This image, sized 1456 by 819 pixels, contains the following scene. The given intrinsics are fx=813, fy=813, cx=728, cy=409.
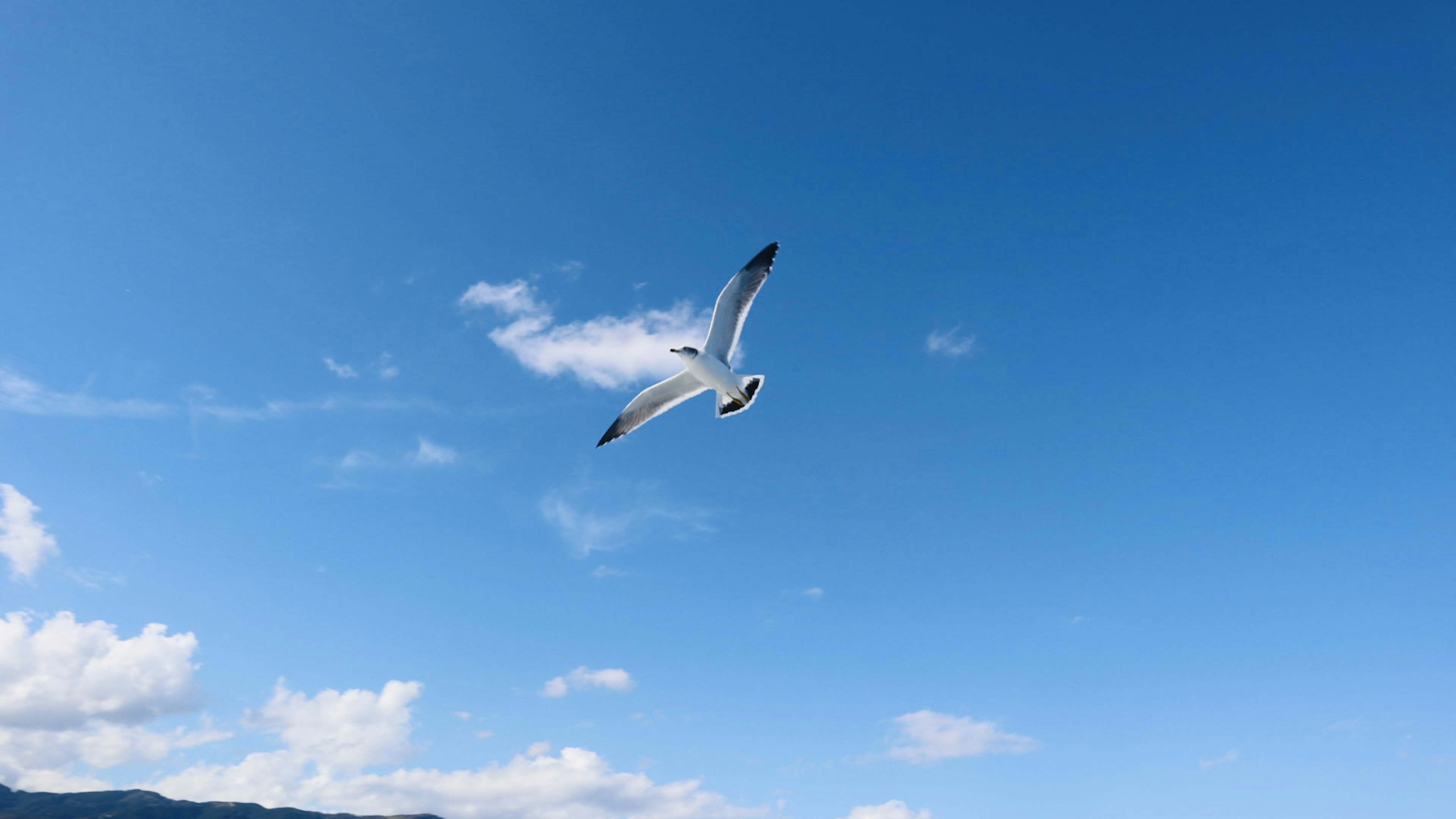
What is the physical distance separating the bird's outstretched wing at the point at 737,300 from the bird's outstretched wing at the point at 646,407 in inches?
98.6

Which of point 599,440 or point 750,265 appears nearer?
point 750,265

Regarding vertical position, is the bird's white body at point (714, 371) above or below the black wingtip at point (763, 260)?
below

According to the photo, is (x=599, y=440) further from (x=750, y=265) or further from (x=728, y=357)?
(x=750, y=265)

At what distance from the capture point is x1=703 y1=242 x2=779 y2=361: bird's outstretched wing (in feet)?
105

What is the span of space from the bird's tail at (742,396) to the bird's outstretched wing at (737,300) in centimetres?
170

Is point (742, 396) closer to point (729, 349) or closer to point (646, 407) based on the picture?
point (729, 349)

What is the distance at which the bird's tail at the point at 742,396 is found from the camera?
3222 cm

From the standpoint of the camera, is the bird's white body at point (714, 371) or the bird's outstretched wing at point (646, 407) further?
the bird's outstretched wing at point (646, 407)

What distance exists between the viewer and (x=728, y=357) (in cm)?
3288

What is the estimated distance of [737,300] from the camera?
32.3 meters

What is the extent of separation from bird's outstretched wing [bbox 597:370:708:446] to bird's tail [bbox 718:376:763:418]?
1.59m

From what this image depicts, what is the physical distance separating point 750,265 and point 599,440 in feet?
31.8

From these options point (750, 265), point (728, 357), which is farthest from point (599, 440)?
point (750, 265)

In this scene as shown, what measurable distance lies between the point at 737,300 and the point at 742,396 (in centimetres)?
383
